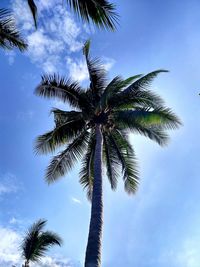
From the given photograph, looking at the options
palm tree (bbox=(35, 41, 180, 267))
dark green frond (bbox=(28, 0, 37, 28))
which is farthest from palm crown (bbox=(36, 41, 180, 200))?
dark green frond (bbox=(28, 0, 37, 28))

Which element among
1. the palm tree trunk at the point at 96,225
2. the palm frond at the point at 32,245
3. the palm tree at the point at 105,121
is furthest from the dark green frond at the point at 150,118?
the palm frond at the point at 32,245

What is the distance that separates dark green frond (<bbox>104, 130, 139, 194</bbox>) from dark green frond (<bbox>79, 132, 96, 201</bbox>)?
1.03 metres

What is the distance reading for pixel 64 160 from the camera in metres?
15.7

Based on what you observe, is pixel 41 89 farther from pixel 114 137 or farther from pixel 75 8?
pixel 75 8

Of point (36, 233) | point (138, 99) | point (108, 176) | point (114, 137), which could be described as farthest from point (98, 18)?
point (36, 233)

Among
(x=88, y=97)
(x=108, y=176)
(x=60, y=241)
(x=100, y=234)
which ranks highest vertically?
(x=88, y=97)

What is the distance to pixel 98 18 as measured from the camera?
8.08 metres

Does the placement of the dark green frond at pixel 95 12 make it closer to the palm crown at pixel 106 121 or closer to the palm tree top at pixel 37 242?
the palm crown at pixel 106 121

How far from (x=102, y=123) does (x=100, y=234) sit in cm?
615

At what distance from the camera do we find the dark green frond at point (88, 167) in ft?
52.2

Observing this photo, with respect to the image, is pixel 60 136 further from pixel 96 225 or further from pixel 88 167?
pixel 96 225

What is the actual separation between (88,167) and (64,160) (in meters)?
1.36

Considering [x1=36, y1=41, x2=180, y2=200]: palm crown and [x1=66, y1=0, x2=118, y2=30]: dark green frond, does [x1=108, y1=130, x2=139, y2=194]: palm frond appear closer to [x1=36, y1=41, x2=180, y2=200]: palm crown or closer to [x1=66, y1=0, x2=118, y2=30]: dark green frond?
[x1=36, y1=41, x2=180, y2=200]: palm crown

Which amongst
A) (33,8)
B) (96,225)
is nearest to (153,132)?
(96,225)
